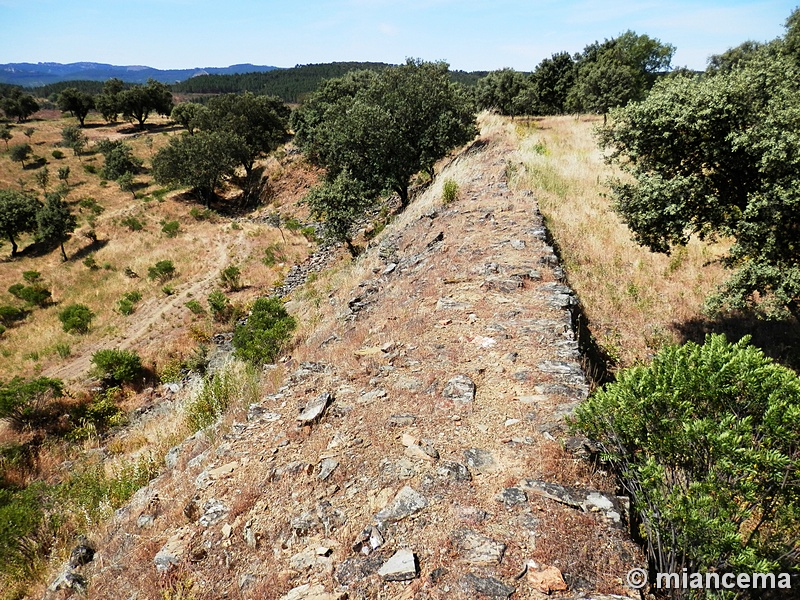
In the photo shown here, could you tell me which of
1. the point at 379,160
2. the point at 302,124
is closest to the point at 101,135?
the point at 302,124

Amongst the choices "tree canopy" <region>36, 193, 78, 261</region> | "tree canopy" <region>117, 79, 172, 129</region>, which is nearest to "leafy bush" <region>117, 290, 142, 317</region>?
"tree canopy" <region>36, 193, 78, 261</region>

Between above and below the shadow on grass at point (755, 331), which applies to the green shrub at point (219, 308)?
below

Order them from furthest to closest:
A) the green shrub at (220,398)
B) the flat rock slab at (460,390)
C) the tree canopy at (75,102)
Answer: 1. the tree canopy at (75,102)
2. the green shrub at (220,398)
3. the flat rock slab at (460,390)

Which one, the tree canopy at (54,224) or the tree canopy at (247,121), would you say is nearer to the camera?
the tree canopy at (54,224)

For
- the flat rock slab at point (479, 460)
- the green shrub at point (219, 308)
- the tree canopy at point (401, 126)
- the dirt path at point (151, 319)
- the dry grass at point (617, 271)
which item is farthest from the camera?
the tree canopy at point (401, 126)

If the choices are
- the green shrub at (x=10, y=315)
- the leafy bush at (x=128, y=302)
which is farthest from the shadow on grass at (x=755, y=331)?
the green shrub at (x=10, y=315)

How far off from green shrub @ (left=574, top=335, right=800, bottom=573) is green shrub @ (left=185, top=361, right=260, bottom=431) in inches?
252

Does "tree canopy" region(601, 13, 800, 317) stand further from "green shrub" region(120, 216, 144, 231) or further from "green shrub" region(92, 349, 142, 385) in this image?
"green shrub" region(120, 216, 144, 231)

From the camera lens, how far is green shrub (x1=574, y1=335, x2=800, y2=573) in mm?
3156

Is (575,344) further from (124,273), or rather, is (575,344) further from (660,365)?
(124,273)

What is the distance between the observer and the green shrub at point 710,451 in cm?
316

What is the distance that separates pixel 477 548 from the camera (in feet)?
12.8

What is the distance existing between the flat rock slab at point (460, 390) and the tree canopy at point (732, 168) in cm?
582

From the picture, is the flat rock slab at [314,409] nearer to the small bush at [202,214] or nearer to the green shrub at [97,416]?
the green shrub at [97,416]
